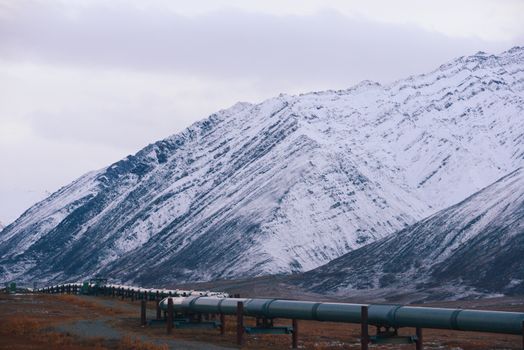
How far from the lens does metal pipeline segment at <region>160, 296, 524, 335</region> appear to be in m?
40.7

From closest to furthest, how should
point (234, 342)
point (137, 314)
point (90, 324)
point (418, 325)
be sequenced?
point (418, 325) → point (234, 342) → point (90, 324) → point (137, 314)

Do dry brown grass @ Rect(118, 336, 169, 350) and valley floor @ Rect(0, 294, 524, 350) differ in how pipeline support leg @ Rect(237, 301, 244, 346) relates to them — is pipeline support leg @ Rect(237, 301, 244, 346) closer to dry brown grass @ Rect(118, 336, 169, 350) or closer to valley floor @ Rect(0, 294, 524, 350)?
valley floor @ Rect(0, 294, 524, 350)

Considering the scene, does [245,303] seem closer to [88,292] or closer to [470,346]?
[470,346]

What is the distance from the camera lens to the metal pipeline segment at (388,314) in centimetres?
4066

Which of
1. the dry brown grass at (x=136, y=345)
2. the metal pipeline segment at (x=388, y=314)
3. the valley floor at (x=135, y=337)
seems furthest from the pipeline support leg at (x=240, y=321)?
the dry brown grass at (x=136, y=345)

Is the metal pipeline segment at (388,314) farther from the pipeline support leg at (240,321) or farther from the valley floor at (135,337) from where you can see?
the valley floor at (135,337)

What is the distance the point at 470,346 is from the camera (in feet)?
180

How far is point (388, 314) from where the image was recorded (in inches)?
1800

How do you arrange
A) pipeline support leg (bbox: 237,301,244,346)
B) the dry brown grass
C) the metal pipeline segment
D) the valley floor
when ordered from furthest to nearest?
pipeline support leg (bbox: 237,301,244,346) → the valley floor → the dry brown grass → the metal pipeline segment

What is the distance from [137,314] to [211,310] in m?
22.9

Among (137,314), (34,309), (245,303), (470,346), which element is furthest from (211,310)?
(34,309)

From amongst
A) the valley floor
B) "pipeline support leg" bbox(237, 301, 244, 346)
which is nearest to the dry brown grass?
the valley floor

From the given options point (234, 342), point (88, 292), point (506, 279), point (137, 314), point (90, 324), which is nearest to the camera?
point (234, 342)

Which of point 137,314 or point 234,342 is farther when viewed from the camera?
point 137,314
